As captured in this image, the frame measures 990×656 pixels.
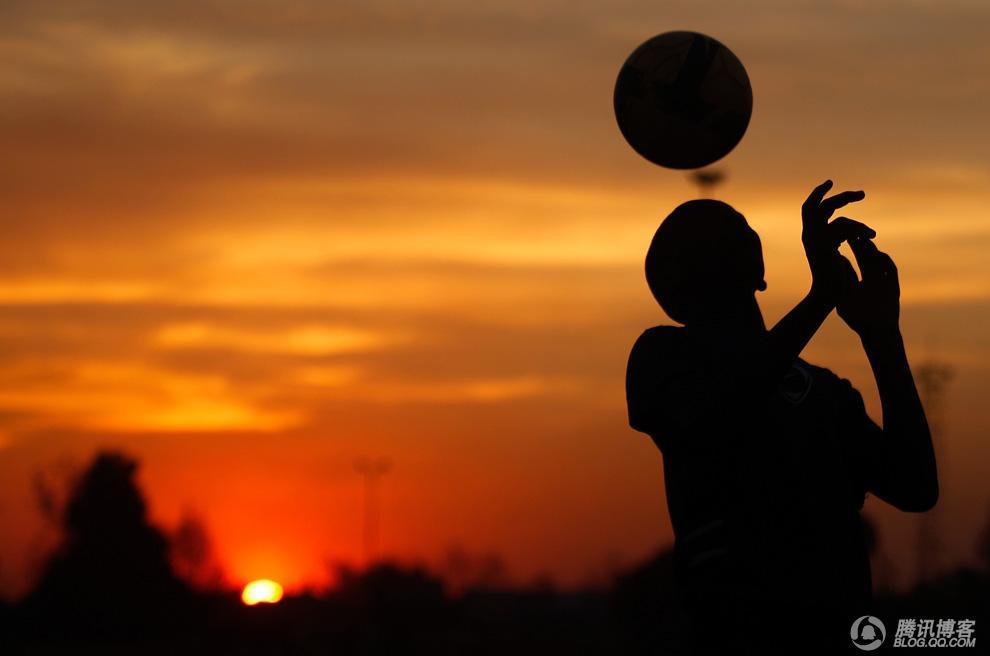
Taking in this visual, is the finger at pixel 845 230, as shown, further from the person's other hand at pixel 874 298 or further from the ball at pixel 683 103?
the ball at pixel 683 103

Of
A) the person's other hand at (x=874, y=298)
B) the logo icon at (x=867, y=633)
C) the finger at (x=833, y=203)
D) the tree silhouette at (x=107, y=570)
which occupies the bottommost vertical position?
the logo icon at (x=867, y=633)

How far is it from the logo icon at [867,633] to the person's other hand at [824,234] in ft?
3.47

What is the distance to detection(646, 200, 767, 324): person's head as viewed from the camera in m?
5.30

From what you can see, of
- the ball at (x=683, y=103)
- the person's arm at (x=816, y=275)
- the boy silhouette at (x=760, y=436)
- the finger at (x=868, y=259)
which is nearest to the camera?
the person's arm at (x=816, y=275)

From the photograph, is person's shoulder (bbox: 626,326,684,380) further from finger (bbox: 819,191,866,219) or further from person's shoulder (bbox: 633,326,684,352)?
finger (bbox: 819,191,866,219)

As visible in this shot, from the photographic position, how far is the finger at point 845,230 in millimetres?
5020

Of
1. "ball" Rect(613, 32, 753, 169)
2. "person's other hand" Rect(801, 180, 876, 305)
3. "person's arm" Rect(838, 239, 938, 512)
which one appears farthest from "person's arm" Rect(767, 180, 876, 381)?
"ball" Rect(613, 32, 753, 169)

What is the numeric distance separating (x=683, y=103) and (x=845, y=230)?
1811 mm

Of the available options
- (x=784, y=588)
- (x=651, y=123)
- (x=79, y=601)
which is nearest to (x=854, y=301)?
(x=784, y=588)

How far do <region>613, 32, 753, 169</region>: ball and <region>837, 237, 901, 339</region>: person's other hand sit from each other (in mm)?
1403

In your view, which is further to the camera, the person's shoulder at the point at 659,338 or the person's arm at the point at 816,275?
the person's shoulder at the point at 659,338

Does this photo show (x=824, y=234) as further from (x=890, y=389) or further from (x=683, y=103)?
(x=683, y=103)

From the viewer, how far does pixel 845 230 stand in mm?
5066

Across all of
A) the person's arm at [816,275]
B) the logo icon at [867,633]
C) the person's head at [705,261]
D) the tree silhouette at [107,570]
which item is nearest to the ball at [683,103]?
the person's head at [705,261]
